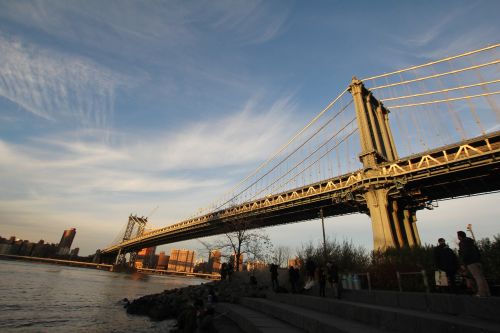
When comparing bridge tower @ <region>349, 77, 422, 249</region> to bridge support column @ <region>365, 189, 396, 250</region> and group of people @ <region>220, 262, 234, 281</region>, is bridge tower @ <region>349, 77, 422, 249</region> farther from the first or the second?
group of people @ <region>220, 262, 234, 281</region>

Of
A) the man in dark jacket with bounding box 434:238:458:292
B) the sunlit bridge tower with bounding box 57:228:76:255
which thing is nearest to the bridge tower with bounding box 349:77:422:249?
the man in dark jacket with bounding box 434:238:458:292

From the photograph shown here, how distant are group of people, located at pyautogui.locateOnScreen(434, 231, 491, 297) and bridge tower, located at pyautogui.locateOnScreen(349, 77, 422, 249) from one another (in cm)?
1406

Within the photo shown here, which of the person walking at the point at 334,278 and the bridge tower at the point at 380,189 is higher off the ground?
the bridge tower at the point at 380,189

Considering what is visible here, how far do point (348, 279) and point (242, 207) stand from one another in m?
30.4

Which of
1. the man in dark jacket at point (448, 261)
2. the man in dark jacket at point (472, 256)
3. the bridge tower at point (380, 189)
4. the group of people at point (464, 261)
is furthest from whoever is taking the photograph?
the bridge tower at point (380, 189)

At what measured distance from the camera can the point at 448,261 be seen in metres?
7.46

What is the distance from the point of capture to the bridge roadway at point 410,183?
21.0 meters

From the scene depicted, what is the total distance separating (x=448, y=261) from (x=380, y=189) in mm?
18376

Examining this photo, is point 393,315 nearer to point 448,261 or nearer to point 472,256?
point 472,256

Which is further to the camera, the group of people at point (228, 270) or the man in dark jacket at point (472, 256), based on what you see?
the group of people at point (228, 270)

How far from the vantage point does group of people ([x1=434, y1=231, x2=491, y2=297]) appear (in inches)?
235

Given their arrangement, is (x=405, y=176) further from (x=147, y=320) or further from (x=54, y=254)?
(x=54, y=254)

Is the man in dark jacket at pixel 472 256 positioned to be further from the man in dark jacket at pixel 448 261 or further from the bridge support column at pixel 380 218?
the bridge support column at pixel 380 218

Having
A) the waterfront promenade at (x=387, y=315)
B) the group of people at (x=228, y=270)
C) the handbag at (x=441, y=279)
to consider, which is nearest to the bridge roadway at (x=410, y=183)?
the group of people at (x=228, y=270)
